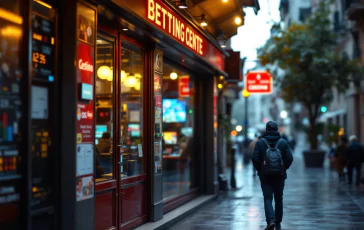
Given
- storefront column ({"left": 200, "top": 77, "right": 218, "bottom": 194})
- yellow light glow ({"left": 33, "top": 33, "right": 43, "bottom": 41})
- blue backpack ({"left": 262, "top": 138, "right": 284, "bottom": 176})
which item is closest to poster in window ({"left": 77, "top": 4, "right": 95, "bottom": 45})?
yellow light glow ({"left": 33, "top": 33, "right": 43, "bottom": 41})

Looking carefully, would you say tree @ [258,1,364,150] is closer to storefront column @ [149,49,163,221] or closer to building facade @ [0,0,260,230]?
building facade @ [0,0,260,230]

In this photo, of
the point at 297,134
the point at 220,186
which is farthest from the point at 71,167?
the point at 297,134

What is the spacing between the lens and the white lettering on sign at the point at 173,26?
938 cm

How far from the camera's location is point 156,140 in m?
10.7

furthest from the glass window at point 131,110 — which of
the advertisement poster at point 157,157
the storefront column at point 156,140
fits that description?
the advertisement poster at point 157,157

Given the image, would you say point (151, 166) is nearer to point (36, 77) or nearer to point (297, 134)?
→ point (36, 77)

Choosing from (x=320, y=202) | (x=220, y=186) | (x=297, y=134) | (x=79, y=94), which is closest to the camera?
(x=79, y=94)

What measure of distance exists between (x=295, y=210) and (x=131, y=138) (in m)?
4.77

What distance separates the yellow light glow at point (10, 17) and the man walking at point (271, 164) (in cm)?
515

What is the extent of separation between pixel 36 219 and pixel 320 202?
982 cm

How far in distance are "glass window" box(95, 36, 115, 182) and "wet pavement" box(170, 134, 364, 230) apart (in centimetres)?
258

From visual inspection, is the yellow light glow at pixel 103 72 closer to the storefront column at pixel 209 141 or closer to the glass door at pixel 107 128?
the glass door at pixel 107 128

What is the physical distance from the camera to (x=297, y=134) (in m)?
69.9

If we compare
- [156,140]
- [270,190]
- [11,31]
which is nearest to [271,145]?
[270,190]
